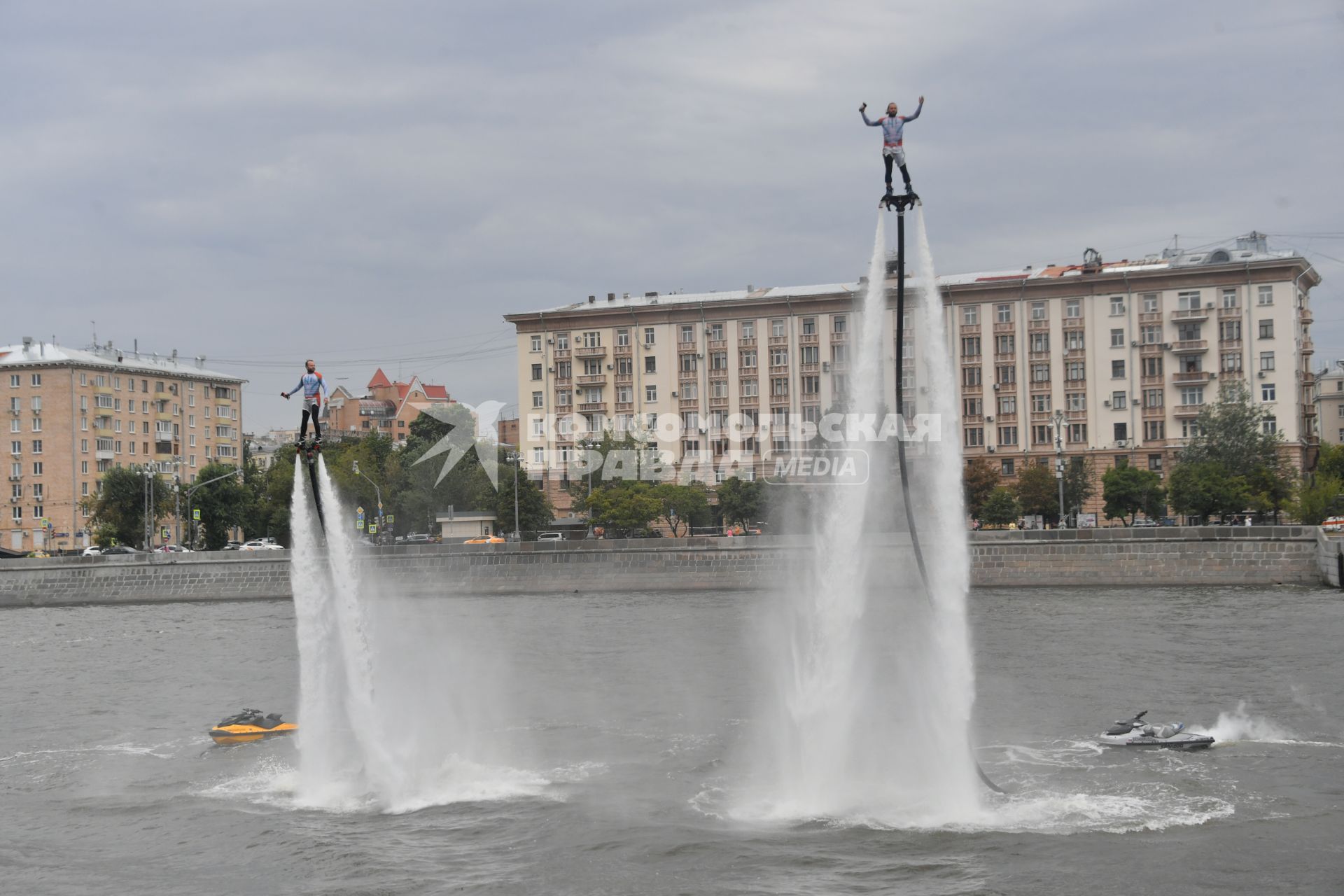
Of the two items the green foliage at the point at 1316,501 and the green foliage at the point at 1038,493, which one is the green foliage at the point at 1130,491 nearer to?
the green foliage at the point at 1038,493

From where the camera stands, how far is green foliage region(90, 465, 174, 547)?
98.4 m

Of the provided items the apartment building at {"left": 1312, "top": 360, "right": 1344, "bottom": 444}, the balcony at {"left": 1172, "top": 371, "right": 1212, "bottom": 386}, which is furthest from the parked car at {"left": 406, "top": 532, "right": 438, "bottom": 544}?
the apartment building at {"left": 1312, "top": 360, "right": 1344, "bottom": 444}

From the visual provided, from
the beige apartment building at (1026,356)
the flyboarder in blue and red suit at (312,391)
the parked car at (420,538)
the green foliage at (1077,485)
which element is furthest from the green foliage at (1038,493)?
the flyboarder in blue and red suit at (312,391)

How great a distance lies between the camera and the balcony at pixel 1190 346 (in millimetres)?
88500

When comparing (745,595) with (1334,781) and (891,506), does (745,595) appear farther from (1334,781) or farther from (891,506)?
(1334,781)

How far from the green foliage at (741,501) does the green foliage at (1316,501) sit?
32608mm

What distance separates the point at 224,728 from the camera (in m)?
29.7

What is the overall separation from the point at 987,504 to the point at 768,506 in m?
14.9

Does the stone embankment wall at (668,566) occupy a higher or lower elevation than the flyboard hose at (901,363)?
lower

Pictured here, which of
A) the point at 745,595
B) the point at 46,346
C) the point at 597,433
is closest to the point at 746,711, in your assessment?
the point at 745,595

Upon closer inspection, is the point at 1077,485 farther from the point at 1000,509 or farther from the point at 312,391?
the point at 312,391

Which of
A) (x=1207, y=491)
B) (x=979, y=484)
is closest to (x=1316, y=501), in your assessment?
(x=1207, y=491)

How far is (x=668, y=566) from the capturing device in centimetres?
6962

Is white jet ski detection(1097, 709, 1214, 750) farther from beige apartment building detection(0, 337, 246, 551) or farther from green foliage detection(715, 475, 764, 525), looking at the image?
beige apartment building detection(0, 337, 246, 551)
